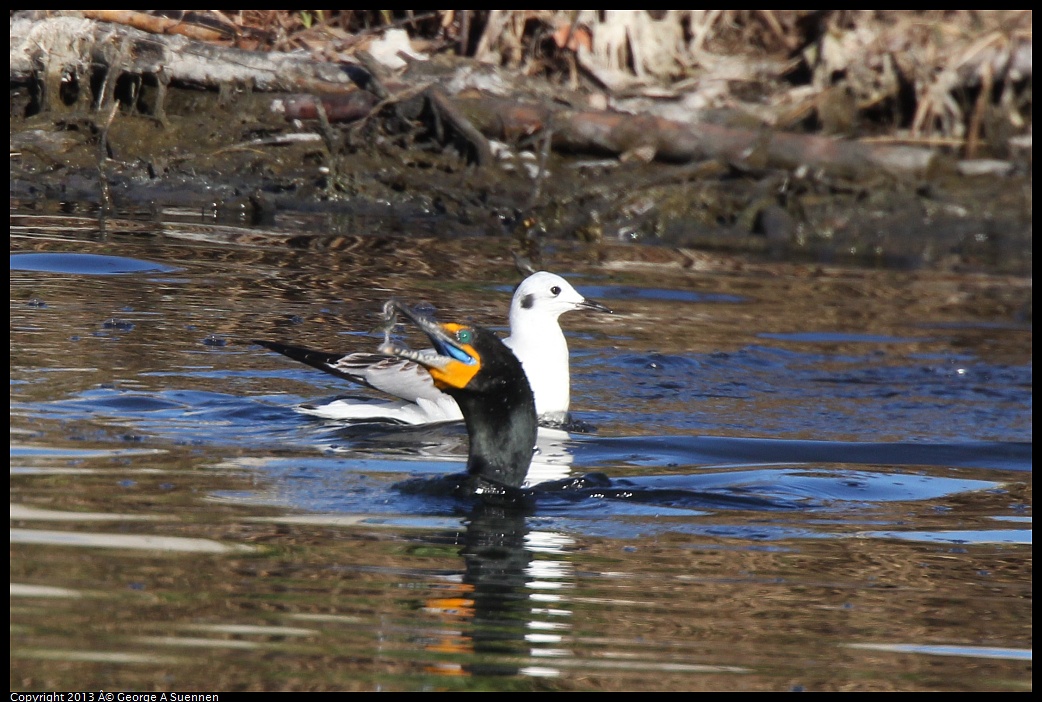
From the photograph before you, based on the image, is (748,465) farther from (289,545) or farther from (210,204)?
(210,204)

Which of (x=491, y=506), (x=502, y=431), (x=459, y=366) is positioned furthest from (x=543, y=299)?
(x=459, y=366)

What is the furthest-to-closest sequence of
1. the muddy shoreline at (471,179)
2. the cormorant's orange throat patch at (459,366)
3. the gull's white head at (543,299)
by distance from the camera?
the muddy shoreline at (471,179) < the gull's white head at (543,299) < the cormorant's orange throat patch at (459,366)

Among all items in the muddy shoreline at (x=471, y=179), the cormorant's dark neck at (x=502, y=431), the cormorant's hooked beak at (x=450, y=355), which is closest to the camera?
the cormorant's hooked beak at (x=450, y=355)

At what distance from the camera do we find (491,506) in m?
5.30

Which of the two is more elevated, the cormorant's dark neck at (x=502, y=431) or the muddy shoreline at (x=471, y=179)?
the muddy shoreline at (x=471, y=179)

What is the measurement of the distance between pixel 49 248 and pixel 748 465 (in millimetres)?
4620

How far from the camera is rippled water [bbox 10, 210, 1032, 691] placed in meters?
3.73

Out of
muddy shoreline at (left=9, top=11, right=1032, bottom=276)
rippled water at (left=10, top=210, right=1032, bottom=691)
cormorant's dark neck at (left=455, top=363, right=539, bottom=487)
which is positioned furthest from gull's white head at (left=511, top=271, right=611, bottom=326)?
muddy shoreline at (left=9, top=11, right=1032, bottom=276)

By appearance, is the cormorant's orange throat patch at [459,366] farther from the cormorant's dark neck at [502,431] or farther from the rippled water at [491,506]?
the rippled water at [491,506]

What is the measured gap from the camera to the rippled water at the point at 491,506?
3.73m

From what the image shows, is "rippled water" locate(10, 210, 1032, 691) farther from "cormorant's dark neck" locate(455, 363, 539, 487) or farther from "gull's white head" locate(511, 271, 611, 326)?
"gull's white head" locate(511, 271, 611, 326)

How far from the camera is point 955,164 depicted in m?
14.2

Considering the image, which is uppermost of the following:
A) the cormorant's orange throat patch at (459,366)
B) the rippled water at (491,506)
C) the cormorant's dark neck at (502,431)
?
the cormorant's orange throat patch at (459,366)

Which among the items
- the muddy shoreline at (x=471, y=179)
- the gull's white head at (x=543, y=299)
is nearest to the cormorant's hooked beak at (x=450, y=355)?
the gull's white head at (x=543, y=299)
